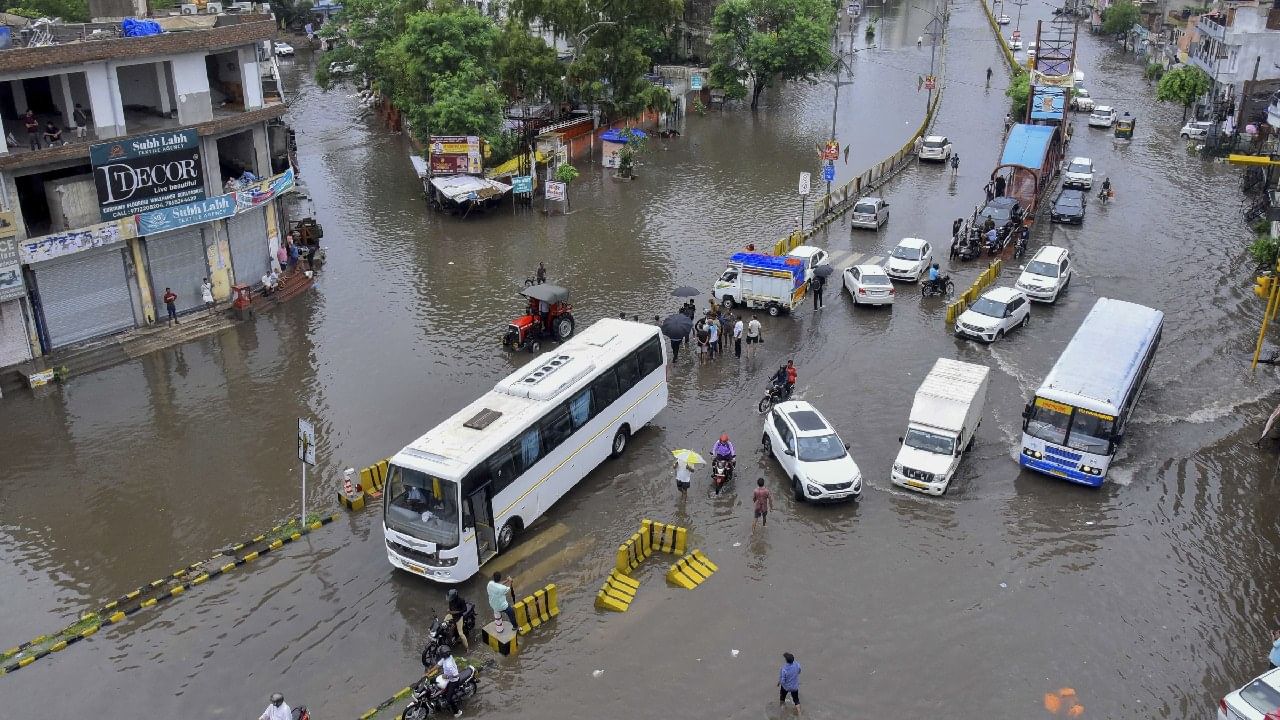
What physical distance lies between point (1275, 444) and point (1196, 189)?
2895 cm

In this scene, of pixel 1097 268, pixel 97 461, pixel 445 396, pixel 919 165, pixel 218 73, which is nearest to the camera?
pixel 97 461

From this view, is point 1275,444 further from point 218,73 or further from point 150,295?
point 218,73

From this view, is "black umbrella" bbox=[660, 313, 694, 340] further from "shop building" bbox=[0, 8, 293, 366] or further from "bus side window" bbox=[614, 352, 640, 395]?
"shop building" bbox=[0, 8, 293, 366]

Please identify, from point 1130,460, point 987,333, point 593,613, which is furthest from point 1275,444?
point 593,613

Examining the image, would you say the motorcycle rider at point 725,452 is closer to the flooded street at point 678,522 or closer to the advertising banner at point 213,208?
the flooded street at point 678,522

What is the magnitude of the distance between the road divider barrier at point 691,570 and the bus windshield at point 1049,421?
8477mm

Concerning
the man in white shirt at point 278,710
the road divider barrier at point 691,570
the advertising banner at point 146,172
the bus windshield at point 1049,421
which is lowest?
the road divider barrier at point 691,570

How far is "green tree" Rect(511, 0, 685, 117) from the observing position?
55.7 m

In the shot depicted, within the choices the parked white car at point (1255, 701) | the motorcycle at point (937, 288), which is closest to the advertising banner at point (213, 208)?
the motorcycle at point (937, 288)

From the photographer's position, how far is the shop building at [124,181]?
92.2 feet

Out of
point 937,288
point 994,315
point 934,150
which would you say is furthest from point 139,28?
point 934,150

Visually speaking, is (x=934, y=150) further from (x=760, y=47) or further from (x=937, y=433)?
(x=937, y=433)

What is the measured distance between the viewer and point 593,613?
19.1m

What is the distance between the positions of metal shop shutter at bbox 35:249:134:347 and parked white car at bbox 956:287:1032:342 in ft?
83.4
